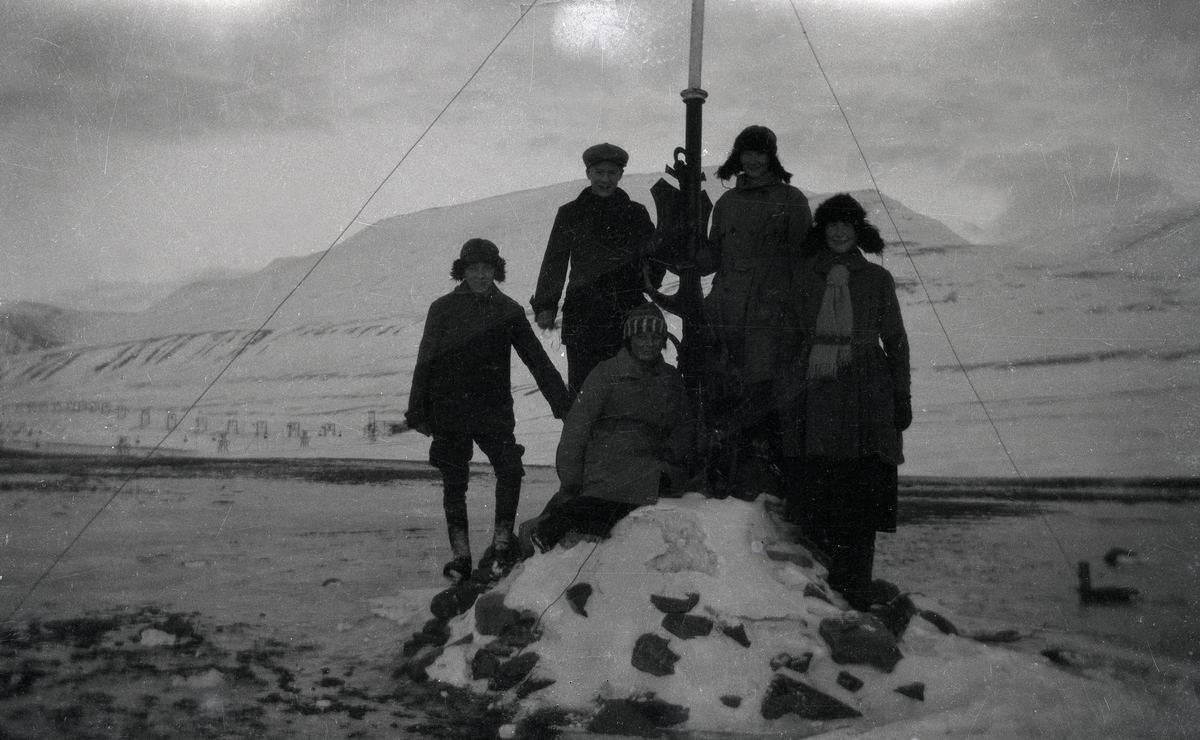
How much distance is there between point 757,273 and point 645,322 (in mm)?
612

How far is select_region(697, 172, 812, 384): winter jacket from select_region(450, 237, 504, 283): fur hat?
3.61 ft

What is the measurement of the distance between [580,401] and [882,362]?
1207 millimetres

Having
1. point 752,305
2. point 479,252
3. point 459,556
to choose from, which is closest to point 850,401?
point 752,305

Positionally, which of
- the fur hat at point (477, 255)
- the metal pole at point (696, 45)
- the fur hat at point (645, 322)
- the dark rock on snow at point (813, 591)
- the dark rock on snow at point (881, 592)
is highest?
the metal pole at point (696, 45)

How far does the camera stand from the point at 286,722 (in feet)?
8.88

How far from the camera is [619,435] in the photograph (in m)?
3.41

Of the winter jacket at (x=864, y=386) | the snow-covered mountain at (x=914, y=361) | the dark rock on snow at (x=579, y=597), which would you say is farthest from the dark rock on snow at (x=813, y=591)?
the snow-covered mountain at (x=914, y=361)

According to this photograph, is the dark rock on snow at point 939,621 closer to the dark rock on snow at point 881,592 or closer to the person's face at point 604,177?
the dark rock on snow at point 881,592

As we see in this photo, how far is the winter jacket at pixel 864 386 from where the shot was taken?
3.28 meters

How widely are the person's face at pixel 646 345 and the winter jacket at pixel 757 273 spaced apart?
37cm

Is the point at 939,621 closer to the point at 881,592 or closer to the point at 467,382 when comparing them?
the point at 881,592

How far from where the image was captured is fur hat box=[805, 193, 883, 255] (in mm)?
3365

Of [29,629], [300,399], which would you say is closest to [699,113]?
[29,629]

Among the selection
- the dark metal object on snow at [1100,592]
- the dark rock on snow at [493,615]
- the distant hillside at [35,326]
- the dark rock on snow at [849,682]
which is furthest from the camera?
the distant hillside at [35,326]
